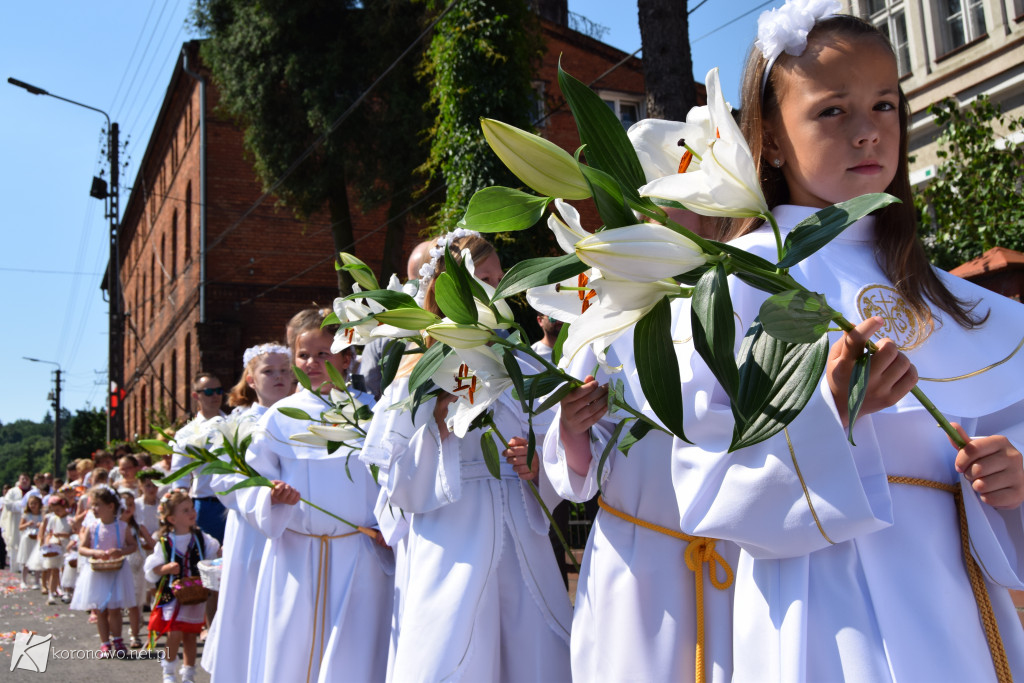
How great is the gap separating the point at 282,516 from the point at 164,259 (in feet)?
93.0

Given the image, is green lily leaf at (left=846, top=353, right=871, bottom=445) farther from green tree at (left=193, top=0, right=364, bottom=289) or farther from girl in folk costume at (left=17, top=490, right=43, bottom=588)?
girl in folk costume at (left=17, top=490, right=43, bottom=588)

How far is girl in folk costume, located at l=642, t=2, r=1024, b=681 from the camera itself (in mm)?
1490

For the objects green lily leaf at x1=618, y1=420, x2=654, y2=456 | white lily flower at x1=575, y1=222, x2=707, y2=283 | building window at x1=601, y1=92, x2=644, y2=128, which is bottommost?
green lily leaf at x1=618, y1=420, x2=654, y2=456

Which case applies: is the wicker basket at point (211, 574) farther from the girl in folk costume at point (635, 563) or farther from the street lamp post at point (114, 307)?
the street lamp post at point (114, 307)

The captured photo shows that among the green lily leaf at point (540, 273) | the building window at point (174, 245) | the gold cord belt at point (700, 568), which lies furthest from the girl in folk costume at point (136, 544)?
the building window at point (174, 245)

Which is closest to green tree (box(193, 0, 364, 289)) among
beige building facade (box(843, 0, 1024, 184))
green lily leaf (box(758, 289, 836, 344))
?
beige building facade (box(843, 0, 1024, 184))

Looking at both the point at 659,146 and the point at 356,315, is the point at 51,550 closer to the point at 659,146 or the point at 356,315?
the point at 356,315

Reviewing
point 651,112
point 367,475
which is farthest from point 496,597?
point 651,112

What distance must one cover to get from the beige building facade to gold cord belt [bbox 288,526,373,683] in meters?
11.3

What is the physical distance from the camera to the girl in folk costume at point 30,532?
56.5ft

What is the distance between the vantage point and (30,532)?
17.2m

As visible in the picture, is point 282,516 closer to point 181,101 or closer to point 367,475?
point 367,475

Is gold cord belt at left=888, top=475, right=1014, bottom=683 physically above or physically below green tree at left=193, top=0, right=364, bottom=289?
below

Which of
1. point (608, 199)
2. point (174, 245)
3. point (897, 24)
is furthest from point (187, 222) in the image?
point (608, 199)
